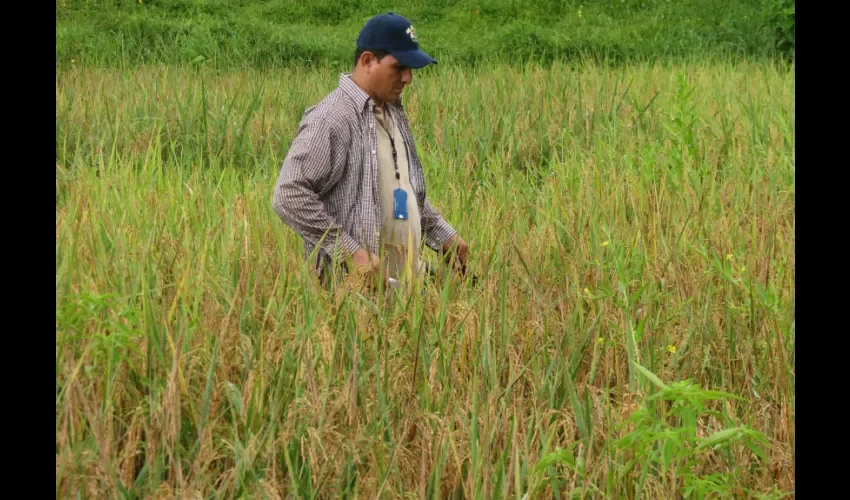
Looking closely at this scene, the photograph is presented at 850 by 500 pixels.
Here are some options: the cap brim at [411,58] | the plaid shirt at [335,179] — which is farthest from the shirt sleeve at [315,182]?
the cap brim at [411,58]

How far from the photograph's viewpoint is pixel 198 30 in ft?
33.8

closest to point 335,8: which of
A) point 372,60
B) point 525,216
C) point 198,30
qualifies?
point 198,30

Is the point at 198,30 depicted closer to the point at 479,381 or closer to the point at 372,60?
the point at 372,60

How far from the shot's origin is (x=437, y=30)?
1340 centimetres

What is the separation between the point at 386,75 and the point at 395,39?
5.0 inches

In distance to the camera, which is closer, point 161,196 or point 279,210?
point 279,210

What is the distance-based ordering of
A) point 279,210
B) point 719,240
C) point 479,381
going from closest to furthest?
point 479,381
point 279,210
point 719,240

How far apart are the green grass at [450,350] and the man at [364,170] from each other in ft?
0.55

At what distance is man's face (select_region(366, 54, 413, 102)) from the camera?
3.13 metres

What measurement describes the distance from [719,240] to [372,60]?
154 centimetres

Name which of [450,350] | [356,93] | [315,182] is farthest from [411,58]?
[450,350]

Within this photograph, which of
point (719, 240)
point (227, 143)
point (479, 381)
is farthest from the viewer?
point (227, 143)

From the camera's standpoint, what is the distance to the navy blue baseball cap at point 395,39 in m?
3.07

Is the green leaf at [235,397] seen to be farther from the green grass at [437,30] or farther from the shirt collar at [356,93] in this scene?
the green grass at [437,30]
